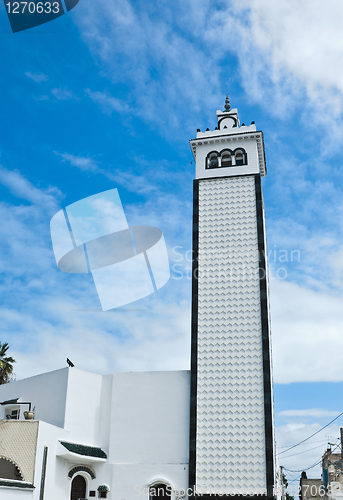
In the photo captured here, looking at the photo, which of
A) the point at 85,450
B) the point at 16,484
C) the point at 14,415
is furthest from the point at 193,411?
the point at 14,415

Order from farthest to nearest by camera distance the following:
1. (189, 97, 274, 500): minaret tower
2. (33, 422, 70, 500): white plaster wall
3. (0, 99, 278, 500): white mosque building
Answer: (189, 97, 274, 500): minaret tower < (0, 99, 278, 500): white mosque building < (33, 422, 70, 500): white plaster wall

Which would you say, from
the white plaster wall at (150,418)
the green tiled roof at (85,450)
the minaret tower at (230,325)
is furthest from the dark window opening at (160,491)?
the green tiled roof at (85,450)

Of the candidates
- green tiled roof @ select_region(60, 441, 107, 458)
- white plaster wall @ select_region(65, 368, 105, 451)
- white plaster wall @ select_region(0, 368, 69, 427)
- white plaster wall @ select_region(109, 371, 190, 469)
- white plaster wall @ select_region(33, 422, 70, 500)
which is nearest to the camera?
white plaster wall @ select_region(33, 422, 70, 500)

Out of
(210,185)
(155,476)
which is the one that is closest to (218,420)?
(155,476)

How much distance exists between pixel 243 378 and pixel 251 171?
8242 millimetres

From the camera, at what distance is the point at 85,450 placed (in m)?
15.7

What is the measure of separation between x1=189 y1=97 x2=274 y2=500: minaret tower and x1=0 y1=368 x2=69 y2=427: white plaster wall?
4641 millimetres

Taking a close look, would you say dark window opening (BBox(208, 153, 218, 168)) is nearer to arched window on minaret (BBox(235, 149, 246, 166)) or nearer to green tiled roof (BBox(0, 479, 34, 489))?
arched window on minaret (BBox(235, 149, 246, 166))

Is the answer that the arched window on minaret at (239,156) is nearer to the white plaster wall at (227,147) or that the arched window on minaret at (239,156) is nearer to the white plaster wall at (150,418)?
the white plaster wall at (227,147)

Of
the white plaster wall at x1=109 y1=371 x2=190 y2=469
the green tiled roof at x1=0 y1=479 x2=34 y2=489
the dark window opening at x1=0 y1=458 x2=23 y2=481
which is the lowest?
the green tiled roof at x1=0 y1=479 x2=34 y2=489

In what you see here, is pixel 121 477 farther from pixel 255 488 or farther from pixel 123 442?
pixel 255 488

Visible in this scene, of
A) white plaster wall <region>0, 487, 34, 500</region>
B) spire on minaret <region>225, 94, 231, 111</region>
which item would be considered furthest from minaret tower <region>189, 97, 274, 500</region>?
white plaster wall <region>0, 487, 34, 500</region>

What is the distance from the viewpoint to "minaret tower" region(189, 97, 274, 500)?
14.9 meters

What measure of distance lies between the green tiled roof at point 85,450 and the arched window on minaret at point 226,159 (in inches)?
480
